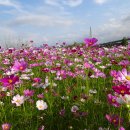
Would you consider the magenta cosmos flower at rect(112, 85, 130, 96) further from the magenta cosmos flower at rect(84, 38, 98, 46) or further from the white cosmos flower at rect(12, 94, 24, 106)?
the magenta cosmos flower at rect(84, 38, 98, 46)

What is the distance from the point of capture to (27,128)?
2.92 metres

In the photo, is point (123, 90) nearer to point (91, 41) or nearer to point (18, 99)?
point (18, 99)

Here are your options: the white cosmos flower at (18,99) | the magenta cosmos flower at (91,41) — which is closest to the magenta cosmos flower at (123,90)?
the white cosmos flower at (18,99)

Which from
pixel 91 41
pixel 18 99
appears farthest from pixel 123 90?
pixel 91 41

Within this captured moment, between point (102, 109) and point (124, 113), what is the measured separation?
0.28m

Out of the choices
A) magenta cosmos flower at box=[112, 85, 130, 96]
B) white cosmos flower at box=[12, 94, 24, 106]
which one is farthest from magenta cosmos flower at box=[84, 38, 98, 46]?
magenta cosmos flower at box=[112, 85, 130, 96]

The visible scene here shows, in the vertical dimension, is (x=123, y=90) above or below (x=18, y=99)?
above

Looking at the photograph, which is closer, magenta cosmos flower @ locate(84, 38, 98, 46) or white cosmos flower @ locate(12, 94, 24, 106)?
white cosmos flower @ locate(12, 94, 24, 106)

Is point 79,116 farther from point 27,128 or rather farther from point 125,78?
point 125,78

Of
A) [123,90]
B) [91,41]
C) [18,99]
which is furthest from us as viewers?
[91,41]

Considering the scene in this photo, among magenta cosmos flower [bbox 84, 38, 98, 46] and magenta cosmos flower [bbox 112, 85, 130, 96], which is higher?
magenta cosmos flower [bbox 84, 38, 98, 46]

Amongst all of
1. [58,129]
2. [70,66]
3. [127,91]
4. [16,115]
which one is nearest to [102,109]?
[58,129]

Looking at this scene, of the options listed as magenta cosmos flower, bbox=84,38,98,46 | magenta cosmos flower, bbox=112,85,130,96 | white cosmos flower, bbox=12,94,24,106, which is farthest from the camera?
magenta cosmos flower, bbox=84,38,98,46

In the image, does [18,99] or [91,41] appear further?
[91,41]
